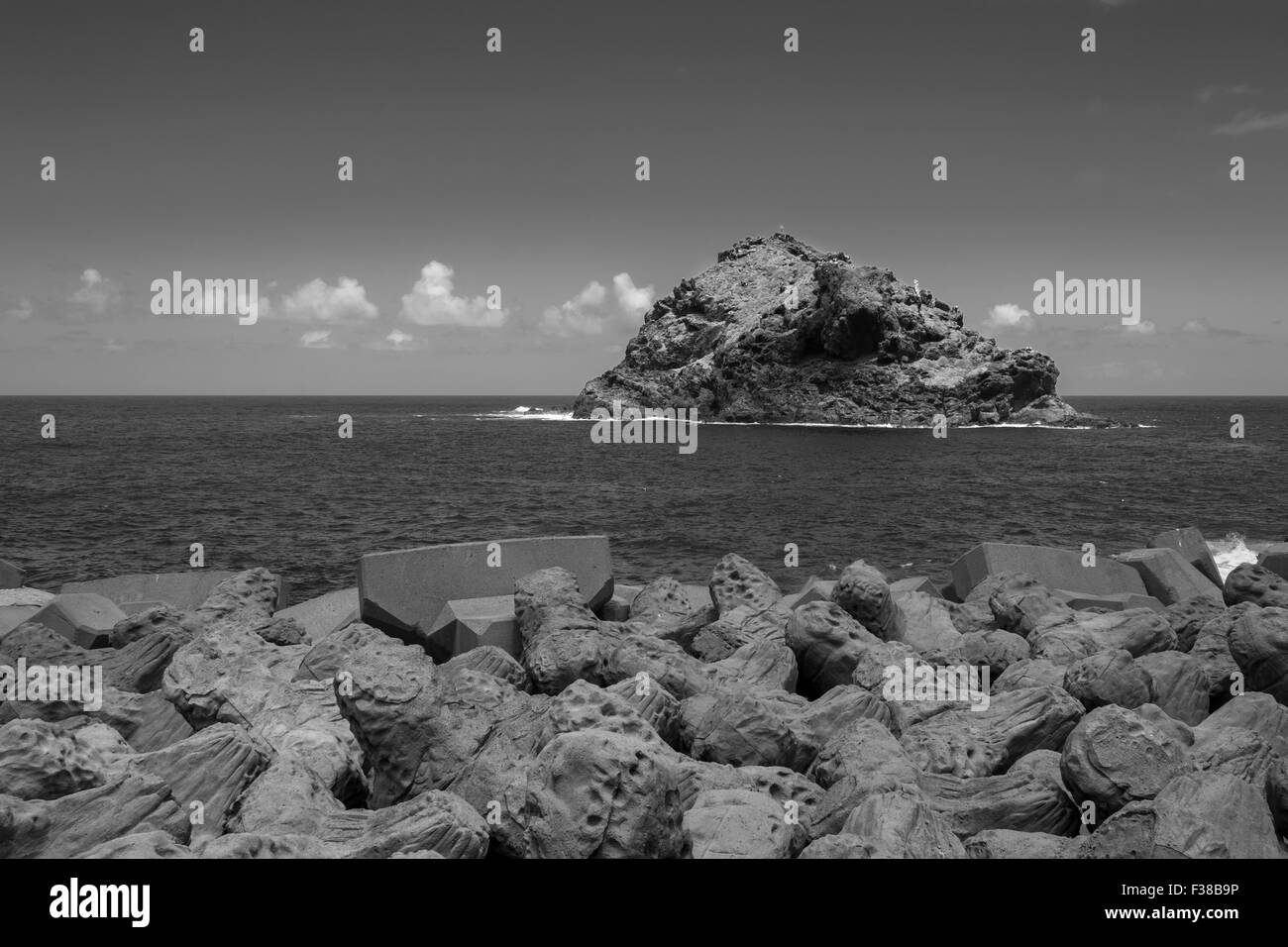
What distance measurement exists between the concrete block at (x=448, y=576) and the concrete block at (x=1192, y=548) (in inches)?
353

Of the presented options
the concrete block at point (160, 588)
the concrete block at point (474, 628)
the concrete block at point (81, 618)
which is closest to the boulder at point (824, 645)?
the concrete block at point (474, 628)

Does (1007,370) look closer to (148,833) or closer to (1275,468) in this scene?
(1275,468)

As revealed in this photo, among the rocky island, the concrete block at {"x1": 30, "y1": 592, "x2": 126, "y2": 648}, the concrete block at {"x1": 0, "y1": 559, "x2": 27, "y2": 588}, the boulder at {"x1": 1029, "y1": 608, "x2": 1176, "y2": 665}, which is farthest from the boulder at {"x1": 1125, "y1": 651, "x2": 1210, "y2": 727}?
the rocky island

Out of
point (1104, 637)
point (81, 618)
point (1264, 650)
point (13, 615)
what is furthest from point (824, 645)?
point (13, 615)

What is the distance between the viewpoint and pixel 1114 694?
735 cm

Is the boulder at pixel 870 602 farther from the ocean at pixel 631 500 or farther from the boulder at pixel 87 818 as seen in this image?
the ocean at pixel 631 500

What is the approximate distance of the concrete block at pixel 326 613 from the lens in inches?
432

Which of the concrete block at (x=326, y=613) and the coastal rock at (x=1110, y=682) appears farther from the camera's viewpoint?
the concrete block at (x=326, y=613)

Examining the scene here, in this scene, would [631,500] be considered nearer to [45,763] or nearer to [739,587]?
[739,587]

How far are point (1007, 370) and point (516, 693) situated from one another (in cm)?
8208

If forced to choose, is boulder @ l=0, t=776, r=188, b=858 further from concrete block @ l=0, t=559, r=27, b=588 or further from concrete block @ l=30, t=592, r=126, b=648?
concrete block @ l=0, t=559, r=27, b=588

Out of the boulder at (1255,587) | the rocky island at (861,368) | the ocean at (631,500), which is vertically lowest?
the ocean at (631,500)

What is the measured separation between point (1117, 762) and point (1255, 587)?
19.5 ft

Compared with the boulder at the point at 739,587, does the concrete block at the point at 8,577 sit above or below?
below
